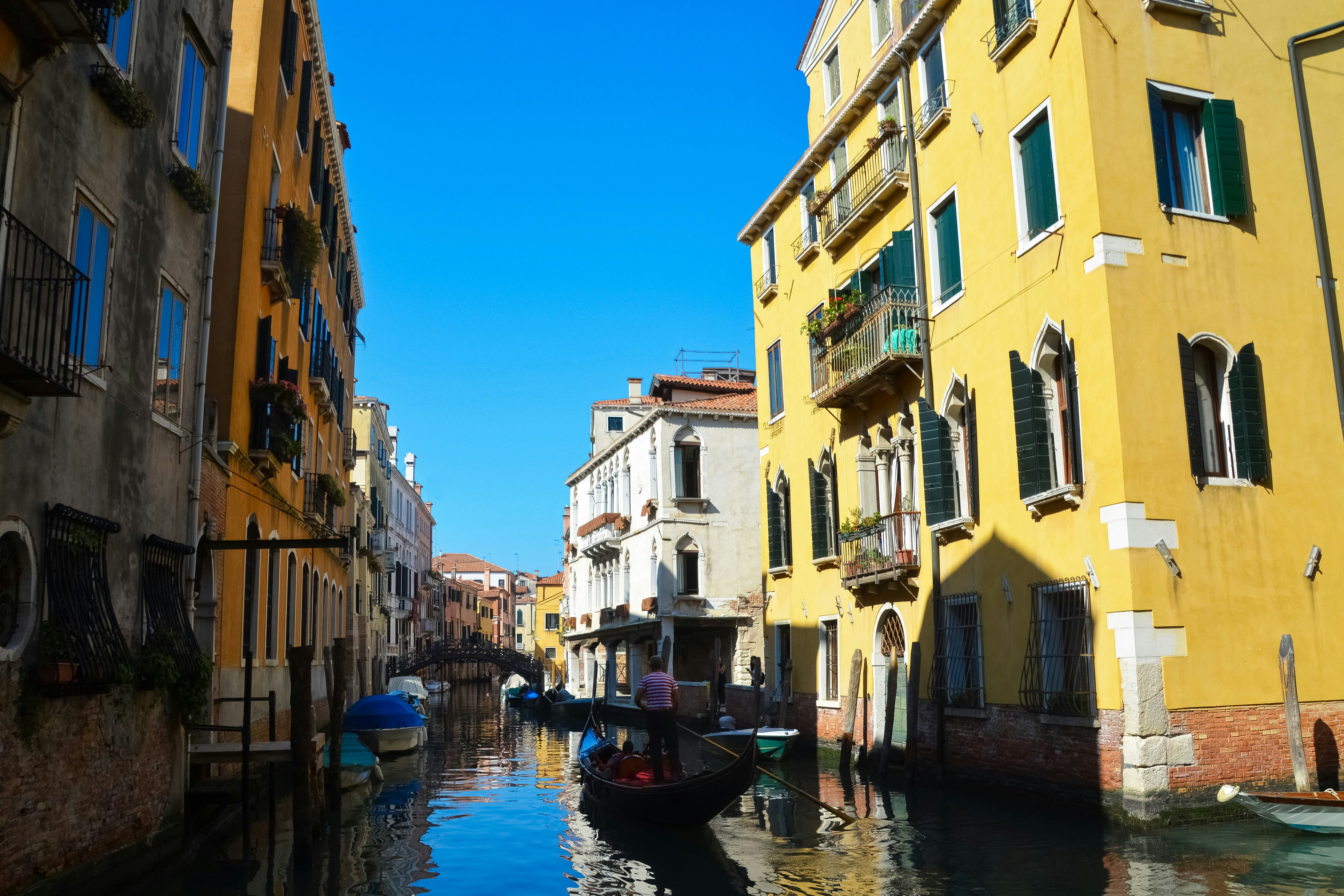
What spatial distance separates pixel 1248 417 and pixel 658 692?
670cm

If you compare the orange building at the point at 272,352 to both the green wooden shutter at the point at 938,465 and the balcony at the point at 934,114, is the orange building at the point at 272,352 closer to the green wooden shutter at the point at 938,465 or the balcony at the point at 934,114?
the green wooden shutter at the point at 938,465

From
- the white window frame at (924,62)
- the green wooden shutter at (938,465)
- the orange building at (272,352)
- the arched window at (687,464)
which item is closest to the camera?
the orange building at (272,352)

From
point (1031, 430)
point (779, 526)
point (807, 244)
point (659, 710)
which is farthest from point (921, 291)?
point (659, 710)

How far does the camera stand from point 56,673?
23.1 feet

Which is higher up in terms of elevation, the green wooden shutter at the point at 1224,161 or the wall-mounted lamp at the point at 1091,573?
the green wooden shutter at the point at 1224,161

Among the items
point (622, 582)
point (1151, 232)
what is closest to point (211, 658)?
point (1151, 232)

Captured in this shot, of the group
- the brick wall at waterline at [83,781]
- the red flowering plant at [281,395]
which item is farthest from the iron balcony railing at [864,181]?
the brick wall at waterline at [83,781]

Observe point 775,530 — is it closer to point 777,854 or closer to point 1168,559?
point 1168,559

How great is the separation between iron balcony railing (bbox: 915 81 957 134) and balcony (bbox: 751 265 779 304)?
17.4 ft

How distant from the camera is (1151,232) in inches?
447

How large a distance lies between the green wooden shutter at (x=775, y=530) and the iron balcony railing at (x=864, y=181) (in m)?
4.80

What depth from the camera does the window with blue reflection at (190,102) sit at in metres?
10.1

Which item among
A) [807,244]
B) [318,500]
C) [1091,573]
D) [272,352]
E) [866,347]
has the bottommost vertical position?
[1091,573]

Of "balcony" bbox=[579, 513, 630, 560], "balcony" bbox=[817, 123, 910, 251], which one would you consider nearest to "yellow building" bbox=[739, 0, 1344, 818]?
"balcony" bbox=[817, 123, 910, 251]
